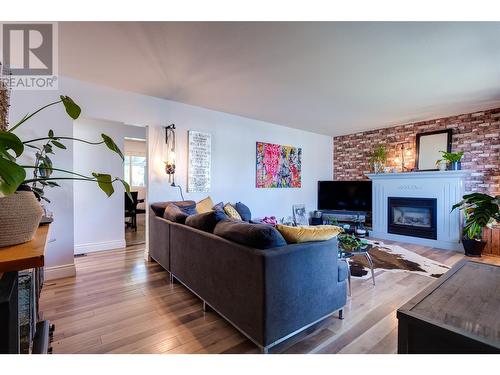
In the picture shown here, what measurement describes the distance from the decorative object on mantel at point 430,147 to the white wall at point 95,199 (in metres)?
5.71

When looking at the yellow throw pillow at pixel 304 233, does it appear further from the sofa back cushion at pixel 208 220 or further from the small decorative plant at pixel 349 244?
the small decorative plant at pixel 349 244

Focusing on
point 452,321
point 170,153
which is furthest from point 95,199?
point 452,321

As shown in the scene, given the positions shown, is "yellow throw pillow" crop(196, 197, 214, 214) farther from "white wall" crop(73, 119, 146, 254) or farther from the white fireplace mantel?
the white fireplace mantel

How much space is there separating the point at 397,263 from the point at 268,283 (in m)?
2.85

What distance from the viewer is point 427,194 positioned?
4500 mm

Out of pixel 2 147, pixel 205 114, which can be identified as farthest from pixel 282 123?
pixel 2 147

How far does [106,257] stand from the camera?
369cm

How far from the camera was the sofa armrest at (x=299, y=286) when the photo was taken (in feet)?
5.08

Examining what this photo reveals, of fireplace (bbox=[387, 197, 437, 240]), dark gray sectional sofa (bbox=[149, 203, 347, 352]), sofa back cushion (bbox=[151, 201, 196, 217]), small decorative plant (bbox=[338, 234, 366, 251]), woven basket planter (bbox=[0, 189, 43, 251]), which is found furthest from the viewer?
fireplace (bbox=[387, 197, 437, 240])

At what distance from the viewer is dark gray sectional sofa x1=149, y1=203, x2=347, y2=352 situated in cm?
155

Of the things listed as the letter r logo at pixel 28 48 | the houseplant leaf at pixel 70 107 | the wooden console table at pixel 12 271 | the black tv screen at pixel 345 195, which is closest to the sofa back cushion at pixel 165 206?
the letter r logo at pixel 28 48

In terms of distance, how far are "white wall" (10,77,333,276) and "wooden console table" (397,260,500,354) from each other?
338 cm

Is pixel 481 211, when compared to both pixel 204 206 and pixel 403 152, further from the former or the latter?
pixel 403 152

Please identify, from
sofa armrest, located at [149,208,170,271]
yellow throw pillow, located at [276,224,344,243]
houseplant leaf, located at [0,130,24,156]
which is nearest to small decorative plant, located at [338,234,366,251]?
yellow throw pillow, located at [276,224,344,243]
